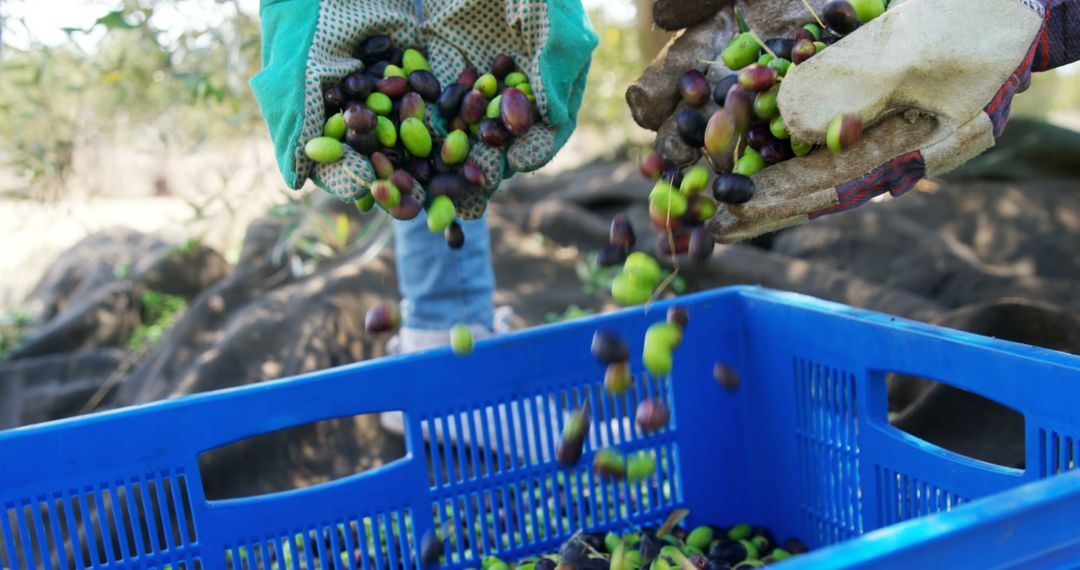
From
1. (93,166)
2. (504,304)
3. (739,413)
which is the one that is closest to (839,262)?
(504,304)

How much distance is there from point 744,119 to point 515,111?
1.40 feet

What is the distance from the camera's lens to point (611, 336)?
6.01 ft

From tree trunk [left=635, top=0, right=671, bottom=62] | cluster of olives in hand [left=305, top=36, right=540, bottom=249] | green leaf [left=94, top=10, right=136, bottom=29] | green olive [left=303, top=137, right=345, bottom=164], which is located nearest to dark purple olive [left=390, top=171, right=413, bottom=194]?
cluster of olives in hand [left=305, top=36, right=540, bottom=249]

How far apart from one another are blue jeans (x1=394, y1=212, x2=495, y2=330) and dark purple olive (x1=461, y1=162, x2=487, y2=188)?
2.18 ft

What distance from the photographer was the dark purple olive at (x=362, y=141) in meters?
1.83

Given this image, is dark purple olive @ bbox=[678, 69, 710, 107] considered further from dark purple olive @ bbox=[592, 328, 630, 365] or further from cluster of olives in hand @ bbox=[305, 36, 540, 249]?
dark purple olive @ bbox=[592, 328, 630, 365]

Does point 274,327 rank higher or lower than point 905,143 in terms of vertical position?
lower

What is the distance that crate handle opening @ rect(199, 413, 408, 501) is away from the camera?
2709 mm

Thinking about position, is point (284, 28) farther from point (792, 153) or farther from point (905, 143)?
point (905, 143)

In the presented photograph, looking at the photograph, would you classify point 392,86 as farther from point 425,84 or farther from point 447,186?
point 447,186

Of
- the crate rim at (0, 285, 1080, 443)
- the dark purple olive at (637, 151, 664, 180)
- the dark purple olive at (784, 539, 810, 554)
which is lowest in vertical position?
the dark purple olive at (784, 539, 810, 554)

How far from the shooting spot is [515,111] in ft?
5.95

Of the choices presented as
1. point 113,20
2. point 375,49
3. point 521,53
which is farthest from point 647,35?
point 375,49

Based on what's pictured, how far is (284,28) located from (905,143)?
118 centimetres
